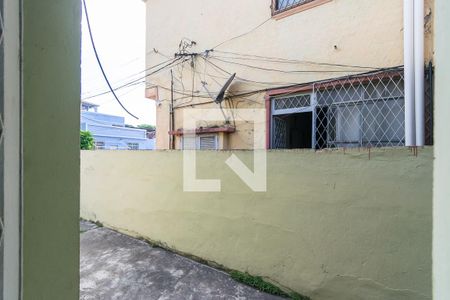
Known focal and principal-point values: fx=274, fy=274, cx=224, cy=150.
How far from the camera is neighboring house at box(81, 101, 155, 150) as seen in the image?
65.8 feet

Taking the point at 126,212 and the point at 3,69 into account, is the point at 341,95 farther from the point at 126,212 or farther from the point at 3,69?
the point at 3,69

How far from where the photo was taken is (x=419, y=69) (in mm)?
3467

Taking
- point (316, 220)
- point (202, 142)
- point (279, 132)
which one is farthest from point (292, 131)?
point (316, 220)

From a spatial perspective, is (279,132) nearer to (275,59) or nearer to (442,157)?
(275,59)

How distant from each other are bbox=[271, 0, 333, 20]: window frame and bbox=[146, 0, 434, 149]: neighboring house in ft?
0.05

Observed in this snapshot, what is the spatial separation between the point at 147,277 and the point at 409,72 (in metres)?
4.16

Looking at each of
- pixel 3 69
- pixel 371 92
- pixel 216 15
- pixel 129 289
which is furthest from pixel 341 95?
pixel 3 69

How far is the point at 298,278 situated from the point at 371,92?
2.86 m

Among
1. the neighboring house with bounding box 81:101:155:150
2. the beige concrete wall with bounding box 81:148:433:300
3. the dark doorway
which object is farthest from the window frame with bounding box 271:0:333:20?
the neighboring house with bounding box 81:101:155:150

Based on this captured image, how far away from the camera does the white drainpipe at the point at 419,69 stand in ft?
11.0

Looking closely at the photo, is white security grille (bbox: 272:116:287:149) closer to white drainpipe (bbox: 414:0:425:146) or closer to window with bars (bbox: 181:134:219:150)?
window with bars (bbox: 181:134:219:150)

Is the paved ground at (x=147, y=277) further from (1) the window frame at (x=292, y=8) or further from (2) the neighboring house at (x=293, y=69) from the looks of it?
(1) the window frame at (x=292, y=8)

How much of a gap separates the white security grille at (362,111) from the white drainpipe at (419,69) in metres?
0.32

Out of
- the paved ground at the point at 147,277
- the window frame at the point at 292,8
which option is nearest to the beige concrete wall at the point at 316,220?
the paved ground at the point at 147,277
